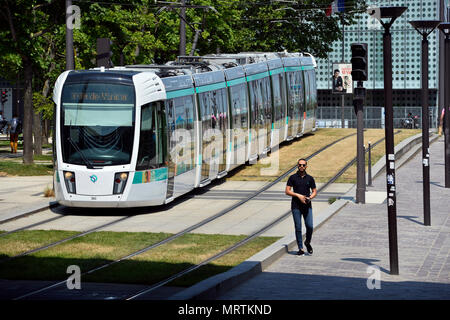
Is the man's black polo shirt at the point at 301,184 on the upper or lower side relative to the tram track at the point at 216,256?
upper

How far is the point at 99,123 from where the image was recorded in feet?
69.6

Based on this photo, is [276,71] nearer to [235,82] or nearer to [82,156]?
[235,82]

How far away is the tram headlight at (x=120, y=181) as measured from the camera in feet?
69.6

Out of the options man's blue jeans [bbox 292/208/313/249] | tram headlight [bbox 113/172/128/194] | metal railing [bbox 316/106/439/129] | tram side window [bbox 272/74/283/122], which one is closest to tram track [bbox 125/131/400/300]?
man's blue jeans [bbox 292/208/313/249]

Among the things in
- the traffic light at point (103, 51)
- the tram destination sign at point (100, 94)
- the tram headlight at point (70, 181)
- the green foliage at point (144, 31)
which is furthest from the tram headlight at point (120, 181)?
Result: the green foliage at point (144, 31)

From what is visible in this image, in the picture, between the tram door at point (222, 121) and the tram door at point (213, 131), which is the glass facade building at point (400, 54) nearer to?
the tram door at point (222, 121)

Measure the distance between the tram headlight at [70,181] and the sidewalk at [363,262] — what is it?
5.56 meters

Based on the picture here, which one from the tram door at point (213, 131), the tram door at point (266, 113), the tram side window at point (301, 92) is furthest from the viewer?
the tram side window at point (301, 92)

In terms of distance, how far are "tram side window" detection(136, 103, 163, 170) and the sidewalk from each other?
13.4ft

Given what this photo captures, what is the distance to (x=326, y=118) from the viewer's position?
65.3m

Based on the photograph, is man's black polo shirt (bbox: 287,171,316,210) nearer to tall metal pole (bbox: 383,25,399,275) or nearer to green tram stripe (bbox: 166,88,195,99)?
tall metal pole (bbox: 383,25,399,275)

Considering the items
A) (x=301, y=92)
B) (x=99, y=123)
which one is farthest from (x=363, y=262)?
(x=301, y=92)

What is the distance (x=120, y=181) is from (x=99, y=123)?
4.34 ft

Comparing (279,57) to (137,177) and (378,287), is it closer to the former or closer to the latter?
(137,177)
